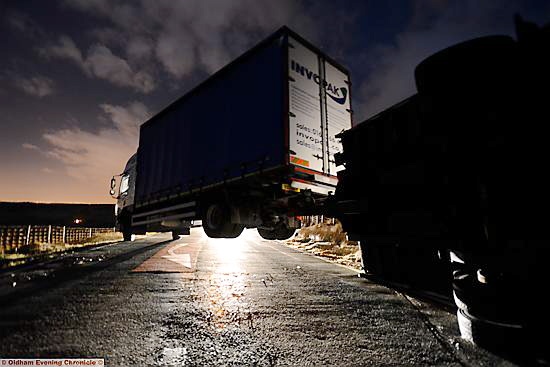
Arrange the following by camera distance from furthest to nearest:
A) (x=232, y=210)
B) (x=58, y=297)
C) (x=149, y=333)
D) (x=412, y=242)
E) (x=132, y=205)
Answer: (x=132, y=205) → (x=232, y=210) → (x=58, y=297) → (x=412, y=242) → (x=149, y=333)

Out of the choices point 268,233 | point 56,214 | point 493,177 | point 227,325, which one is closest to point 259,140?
point 268,233

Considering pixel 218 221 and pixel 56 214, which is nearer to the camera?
pixel 218 221

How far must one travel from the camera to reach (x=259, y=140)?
5934 millimetres

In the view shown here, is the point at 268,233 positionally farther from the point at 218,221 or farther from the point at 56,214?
the point at 56,214

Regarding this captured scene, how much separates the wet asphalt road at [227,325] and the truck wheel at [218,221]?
287cm

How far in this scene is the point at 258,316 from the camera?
292 cm

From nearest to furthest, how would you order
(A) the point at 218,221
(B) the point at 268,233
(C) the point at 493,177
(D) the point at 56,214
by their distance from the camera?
(C) the point at 493,177 → (A) the point at 218,221 → (B) the point at 268,233 → (D) the point at 56,214

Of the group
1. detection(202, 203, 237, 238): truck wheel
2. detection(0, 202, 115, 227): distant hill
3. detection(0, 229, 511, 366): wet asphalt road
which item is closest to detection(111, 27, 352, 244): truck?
detection(202, 203, 237, 238): truck wheel

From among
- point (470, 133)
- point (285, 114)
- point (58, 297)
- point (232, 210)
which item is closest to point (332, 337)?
point (470, 133)

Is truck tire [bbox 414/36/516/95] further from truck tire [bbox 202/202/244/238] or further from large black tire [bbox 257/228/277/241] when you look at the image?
large black tire [bbox 257/228/277/241]

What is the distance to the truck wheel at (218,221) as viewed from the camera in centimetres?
735

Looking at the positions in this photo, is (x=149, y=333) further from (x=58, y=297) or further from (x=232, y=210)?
(x=232, y=210)

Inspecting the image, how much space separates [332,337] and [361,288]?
215 centimetres

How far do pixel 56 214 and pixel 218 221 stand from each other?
7474cm
